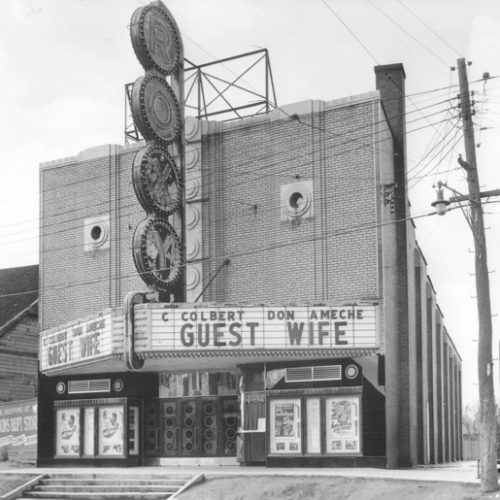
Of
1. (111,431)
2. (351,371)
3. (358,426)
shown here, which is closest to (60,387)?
(111,431)

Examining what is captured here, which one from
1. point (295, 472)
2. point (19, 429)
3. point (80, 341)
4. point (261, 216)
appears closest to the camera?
point (295, 472)

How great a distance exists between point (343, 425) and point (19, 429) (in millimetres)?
12499

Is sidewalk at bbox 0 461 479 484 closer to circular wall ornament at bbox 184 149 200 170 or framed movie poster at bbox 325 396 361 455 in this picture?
framed movie poster at bbox 325 396 361 455

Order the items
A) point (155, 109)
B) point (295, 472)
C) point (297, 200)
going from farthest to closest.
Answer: point (297, 200), point (155, 109), point (295, 472)

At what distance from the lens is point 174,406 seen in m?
31.4

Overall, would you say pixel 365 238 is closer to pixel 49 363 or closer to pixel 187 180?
pixel 187 180

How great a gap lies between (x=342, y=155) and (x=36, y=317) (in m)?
17.1

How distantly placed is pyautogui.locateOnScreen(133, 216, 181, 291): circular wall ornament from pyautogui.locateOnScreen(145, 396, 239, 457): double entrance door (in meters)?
4.16

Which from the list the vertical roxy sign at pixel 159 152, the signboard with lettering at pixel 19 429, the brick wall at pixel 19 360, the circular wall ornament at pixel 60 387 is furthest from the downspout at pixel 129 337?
the brick wall at pixel 19 360

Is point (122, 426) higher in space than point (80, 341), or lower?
lower

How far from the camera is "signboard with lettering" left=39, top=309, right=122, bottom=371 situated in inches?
1097

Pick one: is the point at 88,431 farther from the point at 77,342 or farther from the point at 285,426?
the point at 285,426

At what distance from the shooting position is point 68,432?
32688 mm

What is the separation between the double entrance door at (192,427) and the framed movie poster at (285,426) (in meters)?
2.07
